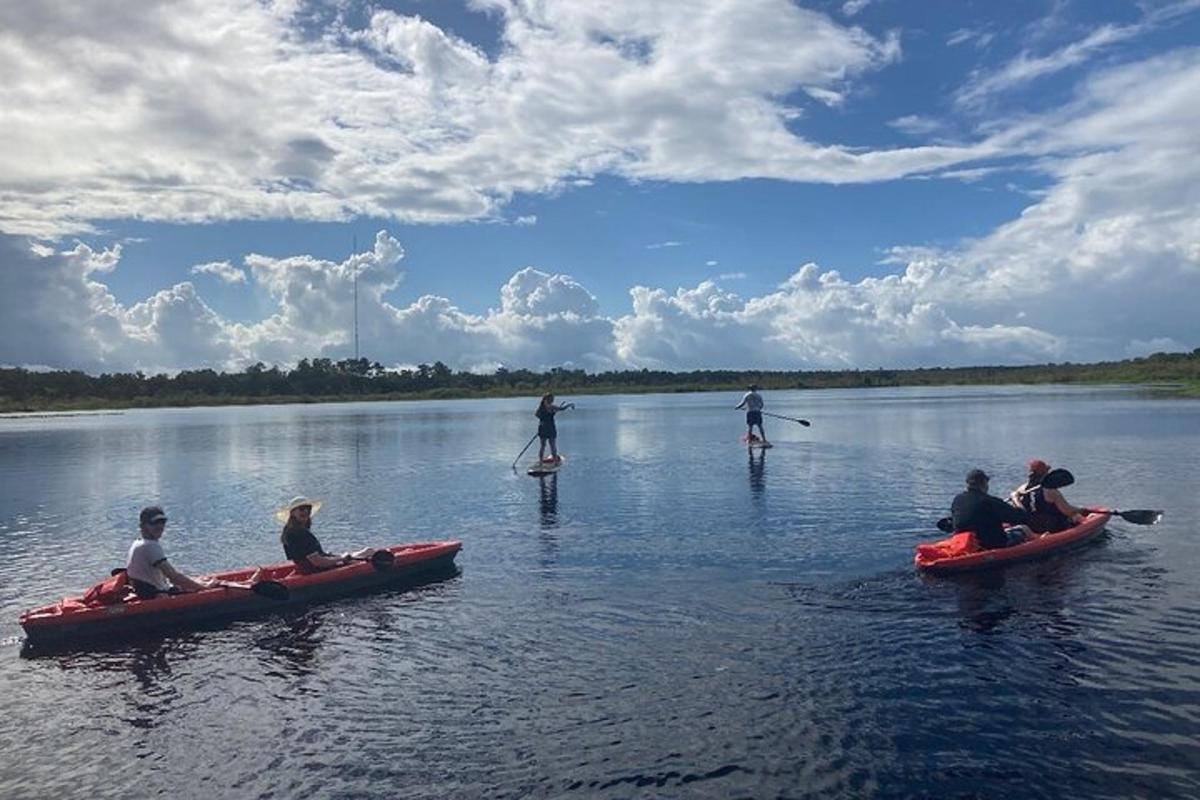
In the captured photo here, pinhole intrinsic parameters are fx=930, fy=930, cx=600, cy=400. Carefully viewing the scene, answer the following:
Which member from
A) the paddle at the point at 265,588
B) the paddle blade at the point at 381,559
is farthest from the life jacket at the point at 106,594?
the paddle blade at the point at 381,559

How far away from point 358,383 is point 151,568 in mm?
169402

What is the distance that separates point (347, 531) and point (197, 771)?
13.5 m

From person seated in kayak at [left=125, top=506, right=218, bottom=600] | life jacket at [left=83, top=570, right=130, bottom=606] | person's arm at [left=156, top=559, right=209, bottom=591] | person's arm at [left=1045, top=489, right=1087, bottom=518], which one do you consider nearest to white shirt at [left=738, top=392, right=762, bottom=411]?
person's arm at [left=1045, top=489, right=1087, bottom=518]

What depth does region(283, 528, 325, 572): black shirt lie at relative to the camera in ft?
53.9

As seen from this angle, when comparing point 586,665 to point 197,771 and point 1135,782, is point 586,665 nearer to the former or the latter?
point 197,771

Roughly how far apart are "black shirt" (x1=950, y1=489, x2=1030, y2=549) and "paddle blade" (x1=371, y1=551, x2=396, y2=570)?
10319 millimetres

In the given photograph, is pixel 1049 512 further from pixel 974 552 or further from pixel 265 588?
pixel 265 588

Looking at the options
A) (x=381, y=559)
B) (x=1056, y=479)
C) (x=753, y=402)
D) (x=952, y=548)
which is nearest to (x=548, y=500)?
(x=381, y=559)

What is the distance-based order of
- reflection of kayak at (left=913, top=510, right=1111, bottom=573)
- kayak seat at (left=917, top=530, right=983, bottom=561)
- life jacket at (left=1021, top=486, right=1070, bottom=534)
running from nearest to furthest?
reflection of kayak at (left=913, top=510, right=1111, bottom=573) → kayak seat at (left=917, top=530, right=983, bottom=561) → life jacket at (left=1021, top=486, right=1070, bottom=534)

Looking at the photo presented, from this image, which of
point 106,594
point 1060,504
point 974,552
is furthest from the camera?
point 1060,504

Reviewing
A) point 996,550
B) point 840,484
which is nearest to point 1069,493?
point 840,484

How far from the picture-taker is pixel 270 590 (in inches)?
593

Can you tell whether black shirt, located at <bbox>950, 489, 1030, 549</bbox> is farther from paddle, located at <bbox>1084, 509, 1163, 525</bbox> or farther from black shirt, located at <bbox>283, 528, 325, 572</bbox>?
black shirt, located at <bbox>283, 528, 325, 572</bbox>

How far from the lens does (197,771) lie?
9422mm
